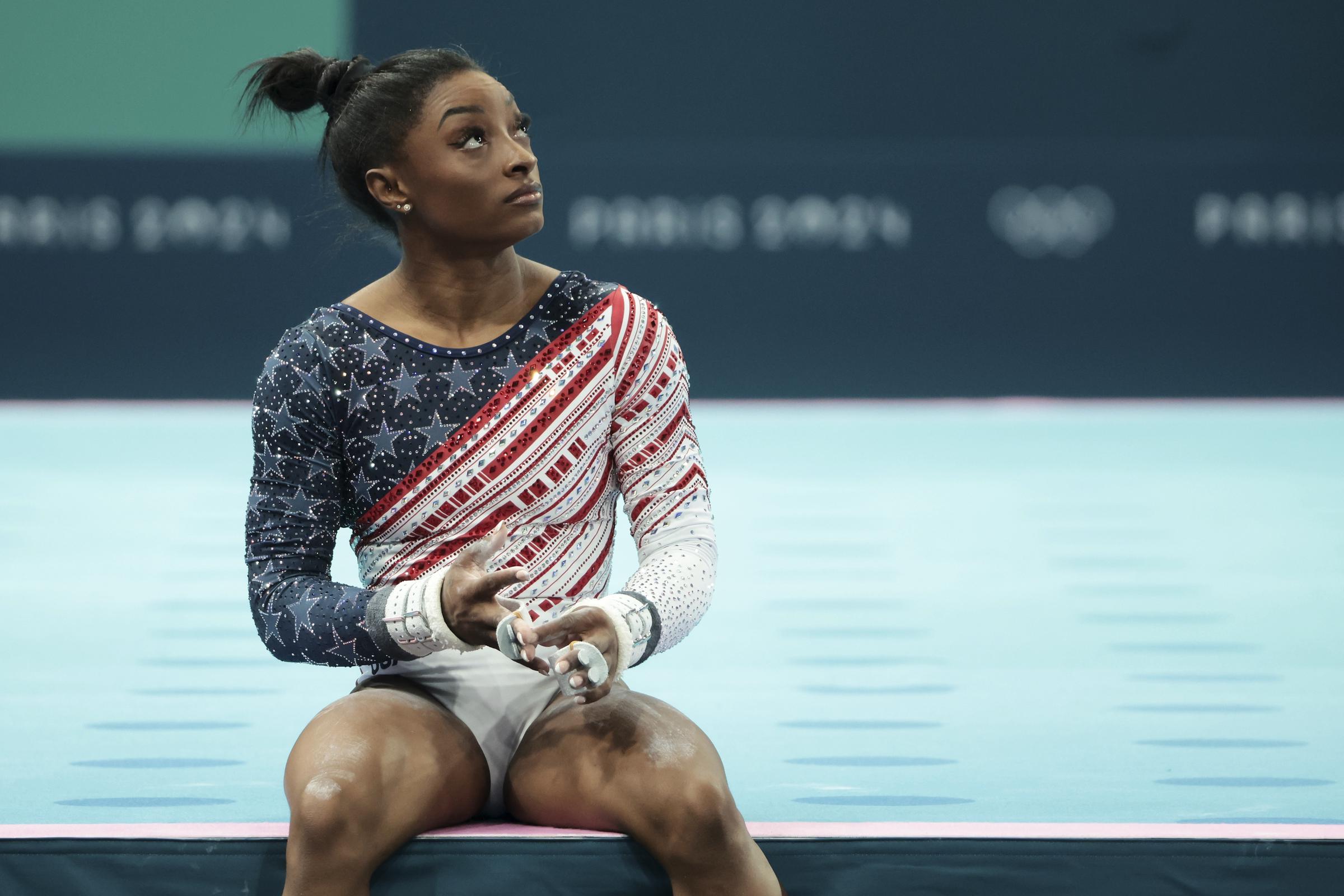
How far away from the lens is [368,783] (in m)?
1.84

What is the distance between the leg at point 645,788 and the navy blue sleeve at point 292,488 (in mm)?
220

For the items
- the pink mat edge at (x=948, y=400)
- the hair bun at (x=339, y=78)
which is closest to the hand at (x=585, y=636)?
the hair bun at (x=339, y=78)

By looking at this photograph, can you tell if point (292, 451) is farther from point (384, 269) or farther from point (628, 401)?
point (384, 269)

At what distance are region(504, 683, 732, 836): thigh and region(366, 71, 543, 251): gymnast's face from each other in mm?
540

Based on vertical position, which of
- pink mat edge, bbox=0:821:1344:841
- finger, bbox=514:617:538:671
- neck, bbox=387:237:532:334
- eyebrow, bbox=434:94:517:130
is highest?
eyebrow, bbox=434:94:517:130

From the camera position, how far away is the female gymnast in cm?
191

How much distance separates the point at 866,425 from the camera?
870 cm

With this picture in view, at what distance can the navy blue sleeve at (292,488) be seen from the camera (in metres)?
1.99

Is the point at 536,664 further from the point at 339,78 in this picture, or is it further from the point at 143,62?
the point at 143,62

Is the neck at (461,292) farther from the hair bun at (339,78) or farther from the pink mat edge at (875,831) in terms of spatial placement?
the pink mat edge at (875,831)

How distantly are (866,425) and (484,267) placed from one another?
263 inches

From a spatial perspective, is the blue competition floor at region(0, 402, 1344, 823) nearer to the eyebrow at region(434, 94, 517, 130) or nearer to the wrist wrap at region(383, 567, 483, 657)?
the wrist wrap at region(383, 567, 483, 657)

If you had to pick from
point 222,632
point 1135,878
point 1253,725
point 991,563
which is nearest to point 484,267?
point 1135,878

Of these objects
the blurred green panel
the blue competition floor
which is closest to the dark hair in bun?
the blue competition floor
